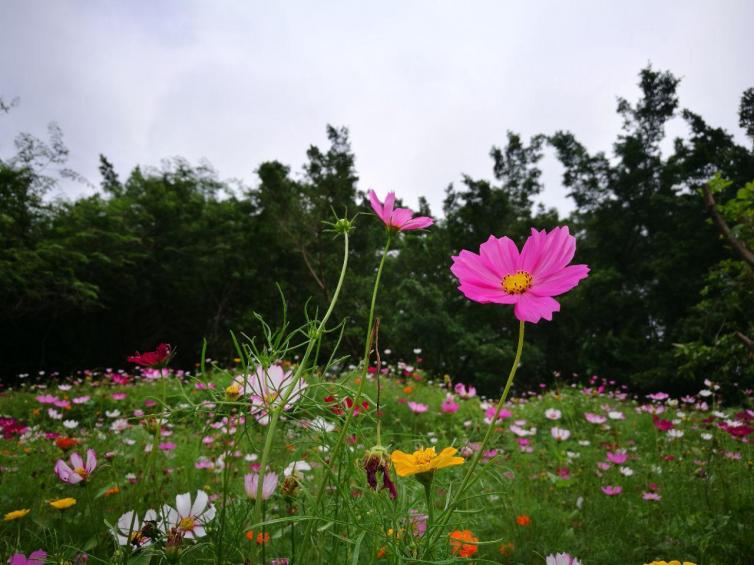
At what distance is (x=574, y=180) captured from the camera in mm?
12727

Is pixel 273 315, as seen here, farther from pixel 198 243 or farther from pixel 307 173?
pixel 307 173

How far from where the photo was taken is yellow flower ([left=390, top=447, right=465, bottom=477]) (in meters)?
0.46

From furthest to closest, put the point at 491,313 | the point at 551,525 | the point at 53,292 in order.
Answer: the point at 491,313, the point at 53,292, the point at 551,525

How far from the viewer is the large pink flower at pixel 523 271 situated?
1.53ft

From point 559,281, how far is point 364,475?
386 mm

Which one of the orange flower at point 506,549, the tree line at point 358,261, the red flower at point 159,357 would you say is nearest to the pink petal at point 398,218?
the red flower at point 159,357

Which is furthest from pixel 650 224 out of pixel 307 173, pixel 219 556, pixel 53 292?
pixel 53 292

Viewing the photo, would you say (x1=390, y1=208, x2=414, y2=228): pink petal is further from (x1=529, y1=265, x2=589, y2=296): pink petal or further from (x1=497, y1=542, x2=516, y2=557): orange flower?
(x1=497, y1=542, x2=516, y2=557): orange flower

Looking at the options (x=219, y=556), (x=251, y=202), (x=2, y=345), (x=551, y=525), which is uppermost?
(x=251, y=202)

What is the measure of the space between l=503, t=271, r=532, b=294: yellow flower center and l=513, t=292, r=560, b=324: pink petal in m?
0.01

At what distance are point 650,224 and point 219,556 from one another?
1359cm

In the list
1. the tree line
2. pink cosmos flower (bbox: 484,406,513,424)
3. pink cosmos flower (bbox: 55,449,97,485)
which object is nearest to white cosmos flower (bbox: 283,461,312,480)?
pink cosmos flower (bbox: 55,449,97,485)

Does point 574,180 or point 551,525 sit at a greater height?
Answer: point 574,180

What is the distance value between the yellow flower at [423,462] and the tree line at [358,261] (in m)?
8.70
